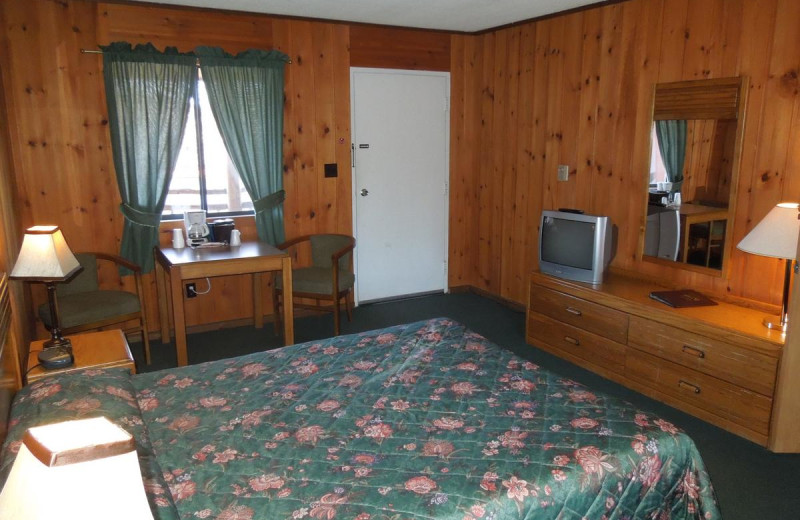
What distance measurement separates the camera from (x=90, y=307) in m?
3.59

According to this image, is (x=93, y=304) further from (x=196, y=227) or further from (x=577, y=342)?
(x=577, y=342)

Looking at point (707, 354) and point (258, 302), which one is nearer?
point (707, 354)

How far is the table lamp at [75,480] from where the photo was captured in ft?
2.37

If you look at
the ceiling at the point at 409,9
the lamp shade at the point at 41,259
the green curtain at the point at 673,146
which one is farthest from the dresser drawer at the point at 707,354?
the lamp shade at the point at 41,259

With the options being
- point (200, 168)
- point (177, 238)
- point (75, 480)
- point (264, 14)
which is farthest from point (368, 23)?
point (75, 480)

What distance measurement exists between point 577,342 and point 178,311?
257 cm

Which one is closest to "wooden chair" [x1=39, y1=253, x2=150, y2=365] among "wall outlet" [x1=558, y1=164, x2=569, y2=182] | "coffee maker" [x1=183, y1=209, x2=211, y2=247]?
"coffee maker" [x1=183, y1=209, x2=211, y2=247]

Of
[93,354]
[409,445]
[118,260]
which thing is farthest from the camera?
[118,260]

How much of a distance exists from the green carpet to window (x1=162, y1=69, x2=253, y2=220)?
3.32ft

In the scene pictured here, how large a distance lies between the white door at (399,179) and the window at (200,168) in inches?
44.6

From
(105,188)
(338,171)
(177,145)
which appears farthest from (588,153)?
(105,188)

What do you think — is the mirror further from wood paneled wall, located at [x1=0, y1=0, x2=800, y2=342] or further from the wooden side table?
the wooden side table

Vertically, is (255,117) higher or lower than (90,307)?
higher

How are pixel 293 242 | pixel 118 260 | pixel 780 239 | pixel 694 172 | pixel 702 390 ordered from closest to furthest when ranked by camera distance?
pixel 780 239 → pixel 702 390 → pixel 694 172 → pixel 118 260 → pixel 293 242
